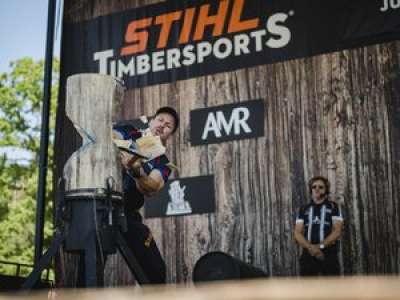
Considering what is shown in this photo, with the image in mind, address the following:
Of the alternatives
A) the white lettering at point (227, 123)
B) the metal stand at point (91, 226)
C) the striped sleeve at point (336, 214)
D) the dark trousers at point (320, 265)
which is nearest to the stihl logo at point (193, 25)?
the white lettering at point (227, 123)

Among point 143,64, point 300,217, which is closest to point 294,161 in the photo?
point 300,217

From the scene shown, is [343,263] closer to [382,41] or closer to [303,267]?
[303,267]

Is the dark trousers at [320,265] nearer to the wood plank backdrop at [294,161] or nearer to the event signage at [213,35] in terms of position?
the wood plank backdrop at [294,161]

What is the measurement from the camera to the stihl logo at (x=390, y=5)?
6469 mm

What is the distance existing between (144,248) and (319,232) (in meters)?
1.65

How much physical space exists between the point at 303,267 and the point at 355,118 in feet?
4.66

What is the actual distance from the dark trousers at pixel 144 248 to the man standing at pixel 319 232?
1331 mm

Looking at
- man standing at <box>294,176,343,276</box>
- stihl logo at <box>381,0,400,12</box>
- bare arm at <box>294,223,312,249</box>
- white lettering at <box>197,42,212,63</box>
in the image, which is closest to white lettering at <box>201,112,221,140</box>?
white lettering at <box>197,42,212,63</box>

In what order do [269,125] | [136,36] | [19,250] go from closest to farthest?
1. [269,125]
2. [136,36]
3. [19,250]

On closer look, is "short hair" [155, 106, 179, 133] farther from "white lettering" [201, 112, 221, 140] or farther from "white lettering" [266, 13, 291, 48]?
"white lettering" [266, 13, 291, 48]

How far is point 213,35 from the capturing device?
7426 mm

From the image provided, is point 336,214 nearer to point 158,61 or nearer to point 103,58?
point 158,61

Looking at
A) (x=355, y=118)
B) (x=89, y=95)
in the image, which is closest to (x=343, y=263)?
(x=355, y=118)

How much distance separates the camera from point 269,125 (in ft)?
22.5
